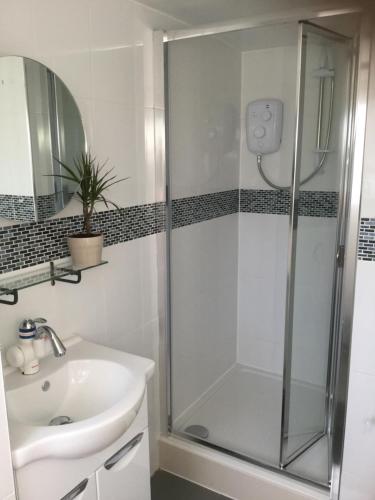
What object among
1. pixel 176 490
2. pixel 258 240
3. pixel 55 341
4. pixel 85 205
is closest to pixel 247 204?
pixel 258 240

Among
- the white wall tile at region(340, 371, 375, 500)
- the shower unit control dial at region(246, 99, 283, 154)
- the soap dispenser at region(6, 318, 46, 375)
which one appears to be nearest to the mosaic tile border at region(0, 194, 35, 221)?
the soap dispenser at region(6, 318, 46, 375)

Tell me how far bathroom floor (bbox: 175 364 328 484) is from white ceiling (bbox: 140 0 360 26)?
1843 mm

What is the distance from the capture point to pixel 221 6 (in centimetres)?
193

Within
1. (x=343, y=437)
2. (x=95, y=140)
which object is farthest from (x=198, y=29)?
(x=343, y=437)

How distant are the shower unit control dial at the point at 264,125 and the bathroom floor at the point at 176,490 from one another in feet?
6.08

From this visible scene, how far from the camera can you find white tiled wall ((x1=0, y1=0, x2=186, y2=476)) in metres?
1.45

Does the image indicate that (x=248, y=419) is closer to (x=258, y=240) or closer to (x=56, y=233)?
(x=258, y=240)

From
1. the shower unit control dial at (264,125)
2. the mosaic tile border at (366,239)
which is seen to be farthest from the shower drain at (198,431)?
the shower unit control dial at (264,125)

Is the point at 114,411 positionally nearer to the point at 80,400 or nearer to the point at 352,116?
the point at 80,400

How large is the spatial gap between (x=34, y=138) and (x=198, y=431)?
5.48ft

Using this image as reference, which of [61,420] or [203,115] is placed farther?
[203,115]

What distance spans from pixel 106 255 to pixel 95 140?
1.47 feet

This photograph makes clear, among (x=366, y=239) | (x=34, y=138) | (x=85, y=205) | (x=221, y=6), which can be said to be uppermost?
(x=221, y=6)

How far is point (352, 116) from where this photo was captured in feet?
5.66
